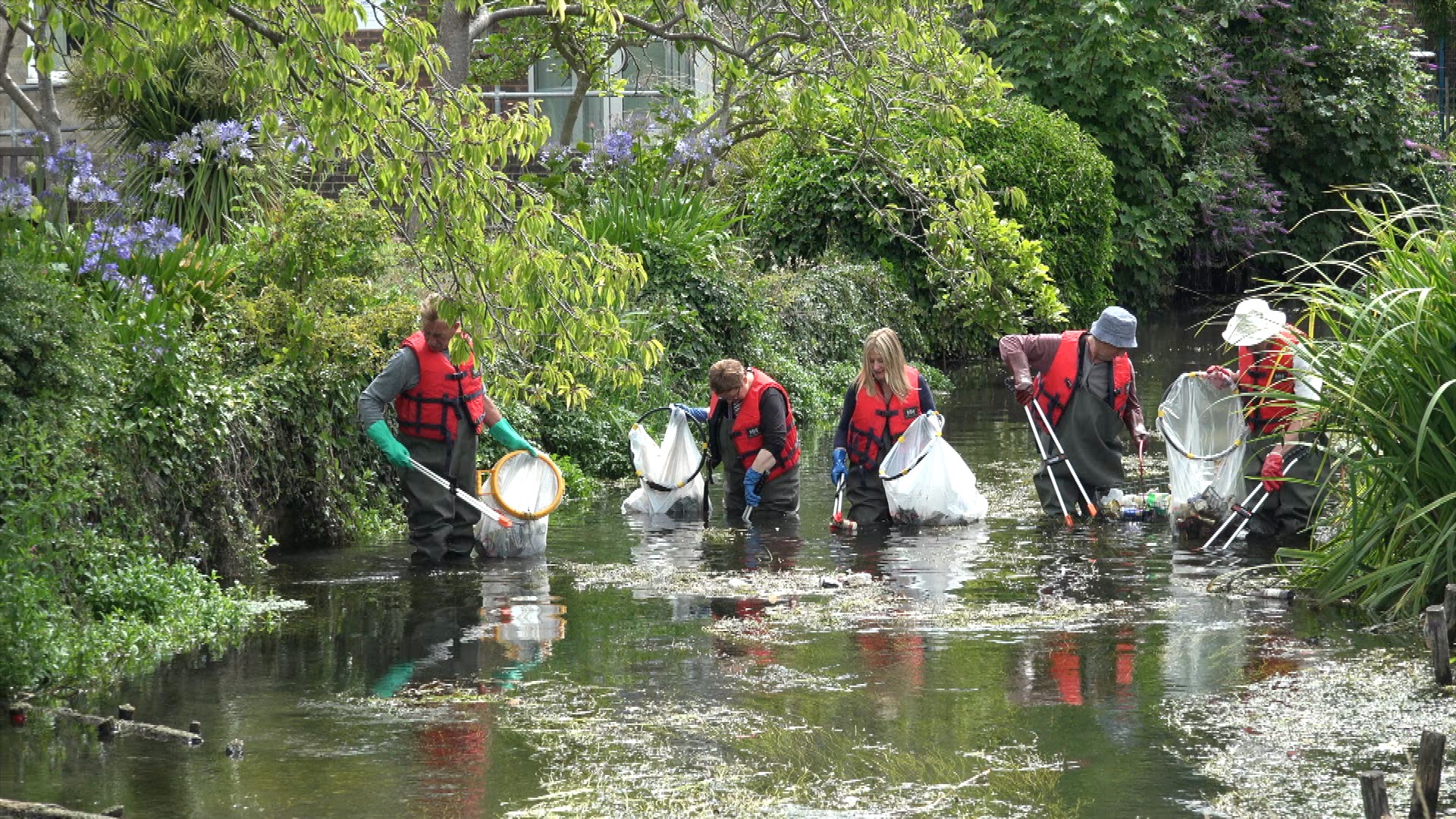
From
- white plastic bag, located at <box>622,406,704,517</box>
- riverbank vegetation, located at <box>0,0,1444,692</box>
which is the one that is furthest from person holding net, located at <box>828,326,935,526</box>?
white plastic bag, located at <box>622,406,704,517</box>

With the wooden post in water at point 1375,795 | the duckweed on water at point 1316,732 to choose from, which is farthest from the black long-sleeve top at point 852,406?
the wooden post in water at point 1375,795

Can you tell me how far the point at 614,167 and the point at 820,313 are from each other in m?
3.10

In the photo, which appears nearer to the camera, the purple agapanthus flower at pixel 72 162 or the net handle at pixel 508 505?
the net handle at pixel 508 505

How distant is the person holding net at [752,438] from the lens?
12.8 m

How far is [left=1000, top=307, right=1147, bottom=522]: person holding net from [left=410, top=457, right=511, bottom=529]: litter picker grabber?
3774mm

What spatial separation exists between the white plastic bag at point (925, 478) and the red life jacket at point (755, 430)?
0.73m

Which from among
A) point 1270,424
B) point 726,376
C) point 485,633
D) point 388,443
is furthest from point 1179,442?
point 485,633

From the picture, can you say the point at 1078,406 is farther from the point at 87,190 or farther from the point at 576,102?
the point at 576,102

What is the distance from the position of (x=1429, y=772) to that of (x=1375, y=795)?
394 millimetres

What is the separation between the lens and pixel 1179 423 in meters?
12.2

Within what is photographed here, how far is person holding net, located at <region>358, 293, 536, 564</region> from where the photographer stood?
10781mm

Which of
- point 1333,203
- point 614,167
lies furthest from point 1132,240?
point 614,167

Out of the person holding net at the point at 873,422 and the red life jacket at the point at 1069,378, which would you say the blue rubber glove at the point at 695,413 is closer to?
the person holding net at the point at 873,422

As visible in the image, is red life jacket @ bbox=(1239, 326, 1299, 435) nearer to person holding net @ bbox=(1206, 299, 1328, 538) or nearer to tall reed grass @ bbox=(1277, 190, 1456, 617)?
person holding net @ bbox=(1206, 299, 1328, 538)
